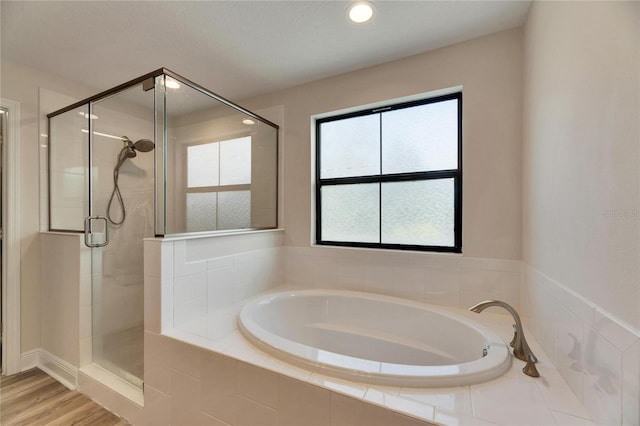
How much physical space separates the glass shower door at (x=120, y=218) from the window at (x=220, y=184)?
1.12 feet

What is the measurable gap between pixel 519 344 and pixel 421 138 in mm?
1482

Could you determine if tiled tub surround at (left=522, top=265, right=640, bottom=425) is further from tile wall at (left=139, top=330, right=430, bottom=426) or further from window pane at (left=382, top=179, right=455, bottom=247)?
window pane at (left=382, top=179, right=455, bottom=247)

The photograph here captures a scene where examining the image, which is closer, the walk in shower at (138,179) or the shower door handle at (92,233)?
the walk in shower at (138,179)

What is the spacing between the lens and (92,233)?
1.95 m

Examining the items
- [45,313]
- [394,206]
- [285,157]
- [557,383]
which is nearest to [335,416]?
[557,383]

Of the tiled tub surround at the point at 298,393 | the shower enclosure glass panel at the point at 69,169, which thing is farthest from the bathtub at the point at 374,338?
the shower enclosure glass panel at the point at 69,169

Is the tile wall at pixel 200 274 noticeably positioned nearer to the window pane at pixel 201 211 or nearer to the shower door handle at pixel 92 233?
the window pane at pixel 201 211

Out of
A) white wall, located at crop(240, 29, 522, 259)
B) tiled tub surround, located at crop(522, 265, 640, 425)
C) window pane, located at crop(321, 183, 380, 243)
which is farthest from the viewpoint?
window pane, located at crop(321, 183, 380, 243)

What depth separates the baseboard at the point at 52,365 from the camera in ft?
6.29

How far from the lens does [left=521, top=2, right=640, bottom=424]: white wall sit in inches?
28.3

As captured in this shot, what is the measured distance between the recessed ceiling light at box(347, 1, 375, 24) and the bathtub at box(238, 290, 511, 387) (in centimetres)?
183

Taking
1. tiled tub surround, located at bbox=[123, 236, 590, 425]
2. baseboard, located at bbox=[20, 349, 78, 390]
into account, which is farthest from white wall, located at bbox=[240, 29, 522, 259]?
baseboard, located at bbox=[20, 349, 78, 390]

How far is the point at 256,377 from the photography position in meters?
1.15

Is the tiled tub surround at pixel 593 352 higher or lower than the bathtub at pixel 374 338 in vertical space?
higher
